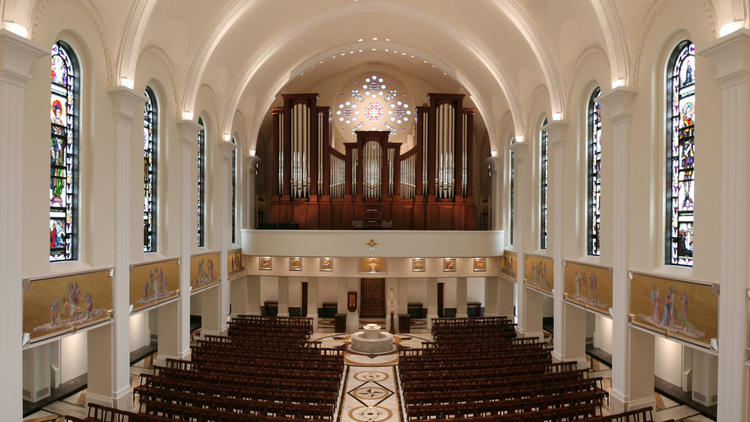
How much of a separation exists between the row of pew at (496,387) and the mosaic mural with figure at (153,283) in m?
7.28

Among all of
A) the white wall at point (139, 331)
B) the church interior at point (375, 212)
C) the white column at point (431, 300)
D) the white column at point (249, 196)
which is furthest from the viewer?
the white column at point (431, 300)

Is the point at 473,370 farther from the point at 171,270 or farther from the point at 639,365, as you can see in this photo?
the point at 171,270

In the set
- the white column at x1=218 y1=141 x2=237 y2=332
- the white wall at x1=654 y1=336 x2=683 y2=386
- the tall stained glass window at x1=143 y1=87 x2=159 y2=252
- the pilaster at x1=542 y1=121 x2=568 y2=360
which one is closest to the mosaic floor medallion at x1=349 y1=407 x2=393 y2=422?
the pilaster at x1=542 y1=121 x2=568 y2=360

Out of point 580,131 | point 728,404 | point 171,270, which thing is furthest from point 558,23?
point 171,270

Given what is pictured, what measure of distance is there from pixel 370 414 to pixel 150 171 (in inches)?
367

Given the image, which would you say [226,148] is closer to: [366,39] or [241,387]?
[366,39]

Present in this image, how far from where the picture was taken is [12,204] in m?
8.20

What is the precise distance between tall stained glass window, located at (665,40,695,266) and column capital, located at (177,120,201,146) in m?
13.2

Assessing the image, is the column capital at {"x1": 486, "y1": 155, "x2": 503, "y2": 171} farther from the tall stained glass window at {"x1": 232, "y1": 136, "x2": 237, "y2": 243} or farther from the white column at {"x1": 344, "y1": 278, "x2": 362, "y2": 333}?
the tall stained glass window at {"x1": 232, "y1": 136, "x2": 237, "y2": 243}

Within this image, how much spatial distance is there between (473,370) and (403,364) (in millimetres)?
2132

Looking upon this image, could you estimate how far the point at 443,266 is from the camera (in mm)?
22734

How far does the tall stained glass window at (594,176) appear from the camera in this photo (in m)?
13.7

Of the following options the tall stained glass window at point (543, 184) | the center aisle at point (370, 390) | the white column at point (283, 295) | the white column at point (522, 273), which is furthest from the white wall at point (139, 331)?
the tall stained glass window at point (543, 184)

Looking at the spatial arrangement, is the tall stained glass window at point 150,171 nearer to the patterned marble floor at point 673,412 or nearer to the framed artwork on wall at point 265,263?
the framed artwork on wall at point 265,263
